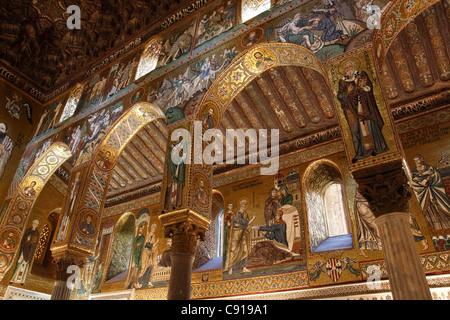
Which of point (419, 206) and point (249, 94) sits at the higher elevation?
point (249, 94)

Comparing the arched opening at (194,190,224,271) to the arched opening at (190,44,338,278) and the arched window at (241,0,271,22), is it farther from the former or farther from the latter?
the arched window at (241,0,271,22)

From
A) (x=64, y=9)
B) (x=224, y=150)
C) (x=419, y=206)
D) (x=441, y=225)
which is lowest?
(x=441, y=225)

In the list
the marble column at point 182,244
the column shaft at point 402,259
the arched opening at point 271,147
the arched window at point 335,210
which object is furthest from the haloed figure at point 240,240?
the column shaft at point 402,259

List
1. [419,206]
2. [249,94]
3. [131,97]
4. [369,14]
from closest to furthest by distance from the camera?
[369,14], [419,206], [131,97], [249,94]

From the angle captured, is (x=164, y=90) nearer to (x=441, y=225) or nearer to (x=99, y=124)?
(x=99, y=124)

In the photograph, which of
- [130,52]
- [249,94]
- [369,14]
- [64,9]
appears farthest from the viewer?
[64,9]

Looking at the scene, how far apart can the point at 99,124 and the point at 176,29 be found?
10.2ft

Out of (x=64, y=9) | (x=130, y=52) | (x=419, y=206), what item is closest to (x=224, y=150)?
(x=130, y=52)

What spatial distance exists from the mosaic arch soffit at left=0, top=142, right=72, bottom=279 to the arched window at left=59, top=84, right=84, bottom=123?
1206 millimetres

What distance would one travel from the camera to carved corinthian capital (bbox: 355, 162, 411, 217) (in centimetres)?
410

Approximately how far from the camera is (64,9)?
37.1 ft

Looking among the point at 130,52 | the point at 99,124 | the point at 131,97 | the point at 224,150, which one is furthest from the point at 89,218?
the point at 130,52

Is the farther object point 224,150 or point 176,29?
point 224,150

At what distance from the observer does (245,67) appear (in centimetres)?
669
